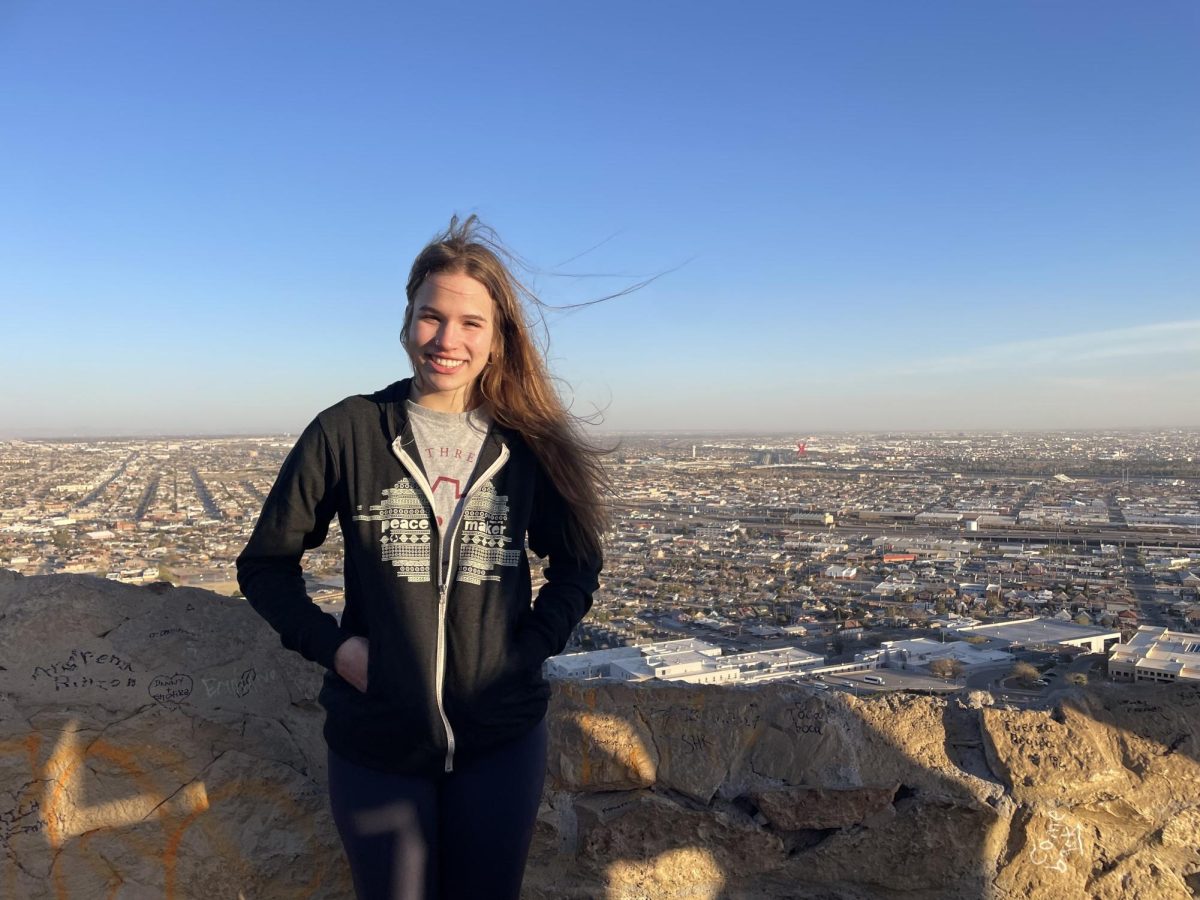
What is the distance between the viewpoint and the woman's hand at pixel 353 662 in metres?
1.43

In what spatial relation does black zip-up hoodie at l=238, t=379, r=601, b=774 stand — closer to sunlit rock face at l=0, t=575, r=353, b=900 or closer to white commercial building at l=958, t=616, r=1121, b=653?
sunlit rock face at l=0, t=575, r=353, b=900

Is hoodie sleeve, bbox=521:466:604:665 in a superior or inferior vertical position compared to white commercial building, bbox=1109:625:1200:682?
superior

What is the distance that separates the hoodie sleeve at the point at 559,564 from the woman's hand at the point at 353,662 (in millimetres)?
342

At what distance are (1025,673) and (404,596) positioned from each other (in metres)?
3.90

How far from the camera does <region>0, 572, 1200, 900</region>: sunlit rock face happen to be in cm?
186

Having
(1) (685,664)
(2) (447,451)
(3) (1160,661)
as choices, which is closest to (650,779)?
(2) (447,451)

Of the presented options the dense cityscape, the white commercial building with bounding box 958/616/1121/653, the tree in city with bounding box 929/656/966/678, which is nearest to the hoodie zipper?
the dense cityscape

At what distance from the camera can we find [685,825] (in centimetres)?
208

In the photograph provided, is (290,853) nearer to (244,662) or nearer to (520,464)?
(244,662)

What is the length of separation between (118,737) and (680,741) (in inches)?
53.6

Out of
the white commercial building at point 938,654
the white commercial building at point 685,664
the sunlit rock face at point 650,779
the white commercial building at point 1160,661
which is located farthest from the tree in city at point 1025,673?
the sunlit rock face at point 650,779

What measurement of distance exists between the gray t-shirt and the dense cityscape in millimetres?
384

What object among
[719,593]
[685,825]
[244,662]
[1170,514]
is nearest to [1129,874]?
[685,825]

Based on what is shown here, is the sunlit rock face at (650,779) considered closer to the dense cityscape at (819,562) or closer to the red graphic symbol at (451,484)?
the dense cityscape at (819,562)
